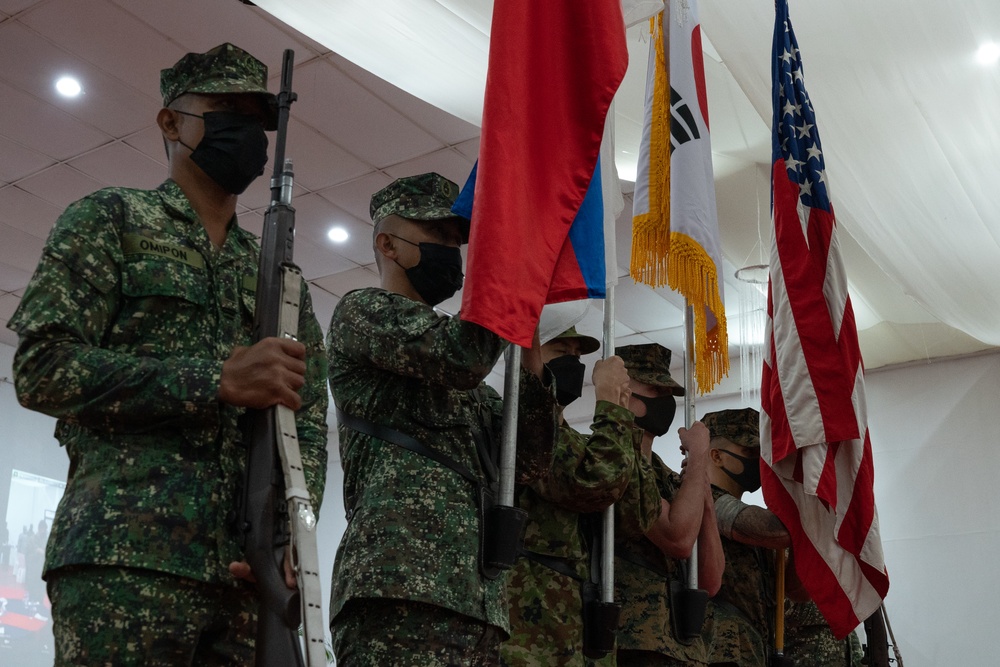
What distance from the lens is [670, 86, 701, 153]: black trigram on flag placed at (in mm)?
3180

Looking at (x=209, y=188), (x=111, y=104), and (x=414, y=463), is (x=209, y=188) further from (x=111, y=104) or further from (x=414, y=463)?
(x=111, y=104)

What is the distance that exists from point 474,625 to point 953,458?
622 cm

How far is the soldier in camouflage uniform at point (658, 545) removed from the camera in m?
2.62

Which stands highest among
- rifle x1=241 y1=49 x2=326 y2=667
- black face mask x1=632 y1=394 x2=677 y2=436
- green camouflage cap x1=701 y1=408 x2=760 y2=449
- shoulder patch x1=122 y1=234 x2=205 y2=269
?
green camouflage cap x1=701 y1=408 x2=760 y2=449

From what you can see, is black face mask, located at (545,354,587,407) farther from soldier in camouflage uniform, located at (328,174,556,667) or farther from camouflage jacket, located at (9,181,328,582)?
camouflage jacket, located at (9,181,328,582)

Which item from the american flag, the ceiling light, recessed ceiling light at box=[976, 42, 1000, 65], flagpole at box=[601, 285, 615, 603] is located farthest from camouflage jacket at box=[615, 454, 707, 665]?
the ceiling light

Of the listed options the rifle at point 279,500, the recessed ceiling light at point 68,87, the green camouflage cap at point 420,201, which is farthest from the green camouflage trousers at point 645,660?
the recessed ceiling light at point 68,87

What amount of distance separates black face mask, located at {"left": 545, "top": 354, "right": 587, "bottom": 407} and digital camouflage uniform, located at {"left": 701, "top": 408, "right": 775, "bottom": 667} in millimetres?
784

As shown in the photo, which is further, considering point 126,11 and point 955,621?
point 955,621

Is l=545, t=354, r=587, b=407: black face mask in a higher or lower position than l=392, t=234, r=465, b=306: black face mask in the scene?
lower

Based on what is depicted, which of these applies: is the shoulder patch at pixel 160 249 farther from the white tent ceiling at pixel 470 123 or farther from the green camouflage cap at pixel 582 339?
the white tent ceiling at pixel 470 123

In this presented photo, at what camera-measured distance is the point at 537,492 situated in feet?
7.97

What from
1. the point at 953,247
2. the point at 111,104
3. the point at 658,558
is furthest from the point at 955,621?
the point at 111,104

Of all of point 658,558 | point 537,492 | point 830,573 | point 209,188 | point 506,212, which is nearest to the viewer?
point 209,188
